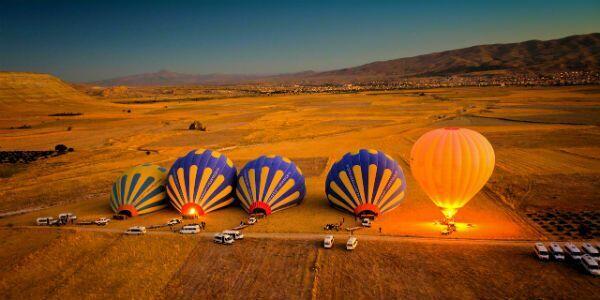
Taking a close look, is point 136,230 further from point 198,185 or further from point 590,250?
point 590,250

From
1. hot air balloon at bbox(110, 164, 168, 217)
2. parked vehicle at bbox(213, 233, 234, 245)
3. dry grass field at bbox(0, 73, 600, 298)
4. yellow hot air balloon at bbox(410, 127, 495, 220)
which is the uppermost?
yellow hot air balloon at bbox(410, 127, 495, 220)

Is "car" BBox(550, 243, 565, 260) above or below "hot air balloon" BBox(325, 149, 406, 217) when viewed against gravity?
below

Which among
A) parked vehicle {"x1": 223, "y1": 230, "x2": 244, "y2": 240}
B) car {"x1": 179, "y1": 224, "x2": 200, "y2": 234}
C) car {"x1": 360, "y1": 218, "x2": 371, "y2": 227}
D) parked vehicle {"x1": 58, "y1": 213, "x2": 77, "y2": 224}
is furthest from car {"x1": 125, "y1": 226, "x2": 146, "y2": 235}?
car {"x1": 360, "y1": 218, "x2": 371, "y2": 227}

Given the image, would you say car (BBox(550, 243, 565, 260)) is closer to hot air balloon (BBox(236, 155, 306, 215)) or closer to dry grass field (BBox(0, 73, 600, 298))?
dry grass field (BBox(0, 73, 600, 298))

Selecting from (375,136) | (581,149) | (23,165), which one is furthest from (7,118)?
(581,149)

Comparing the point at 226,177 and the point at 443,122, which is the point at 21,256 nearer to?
the point at 226,177

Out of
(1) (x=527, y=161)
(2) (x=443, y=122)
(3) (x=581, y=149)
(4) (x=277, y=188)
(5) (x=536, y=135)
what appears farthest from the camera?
(2) (x=443, y=122)

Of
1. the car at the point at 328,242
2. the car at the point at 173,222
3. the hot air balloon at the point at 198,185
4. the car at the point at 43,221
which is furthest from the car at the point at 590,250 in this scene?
the car at the point at 43,221
